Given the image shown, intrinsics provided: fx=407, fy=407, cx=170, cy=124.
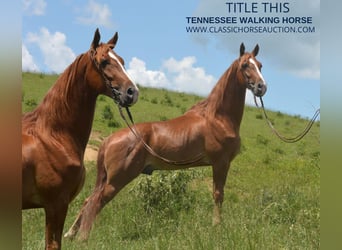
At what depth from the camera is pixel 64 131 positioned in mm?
2664

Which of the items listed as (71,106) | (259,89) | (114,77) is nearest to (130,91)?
(114,77)

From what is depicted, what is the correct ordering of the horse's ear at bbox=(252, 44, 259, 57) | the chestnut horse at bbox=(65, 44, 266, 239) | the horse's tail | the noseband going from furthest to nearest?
the chestnut horse at bbox=(65, 44, 266, 239) < the horse's ear at bbox=(252, 44, 259, 57) < the horse's tail < the noseband

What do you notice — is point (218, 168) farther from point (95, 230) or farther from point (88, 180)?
point (88, 180)

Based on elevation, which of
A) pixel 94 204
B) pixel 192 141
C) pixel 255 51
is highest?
pixel 255 51

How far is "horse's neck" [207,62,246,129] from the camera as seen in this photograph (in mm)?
4867

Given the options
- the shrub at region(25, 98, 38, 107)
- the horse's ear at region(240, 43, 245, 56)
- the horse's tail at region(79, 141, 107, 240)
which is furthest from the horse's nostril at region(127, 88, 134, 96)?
the shrub at region(25, 98, 38, 107)

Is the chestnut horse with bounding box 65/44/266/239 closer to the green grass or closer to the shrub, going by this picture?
the green grass

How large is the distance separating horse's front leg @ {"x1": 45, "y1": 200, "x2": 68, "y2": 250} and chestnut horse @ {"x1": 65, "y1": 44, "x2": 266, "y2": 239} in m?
1.84

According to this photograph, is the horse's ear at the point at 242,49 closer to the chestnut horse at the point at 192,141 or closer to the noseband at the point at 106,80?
the chestnut horse at the point at 192,141

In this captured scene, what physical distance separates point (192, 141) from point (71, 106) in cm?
244

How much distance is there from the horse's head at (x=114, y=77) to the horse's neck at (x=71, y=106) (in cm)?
9

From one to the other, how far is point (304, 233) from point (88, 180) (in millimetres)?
3226

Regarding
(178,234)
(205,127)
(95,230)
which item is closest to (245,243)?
(178,234)

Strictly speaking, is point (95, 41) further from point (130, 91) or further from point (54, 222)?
point (54, 222)
